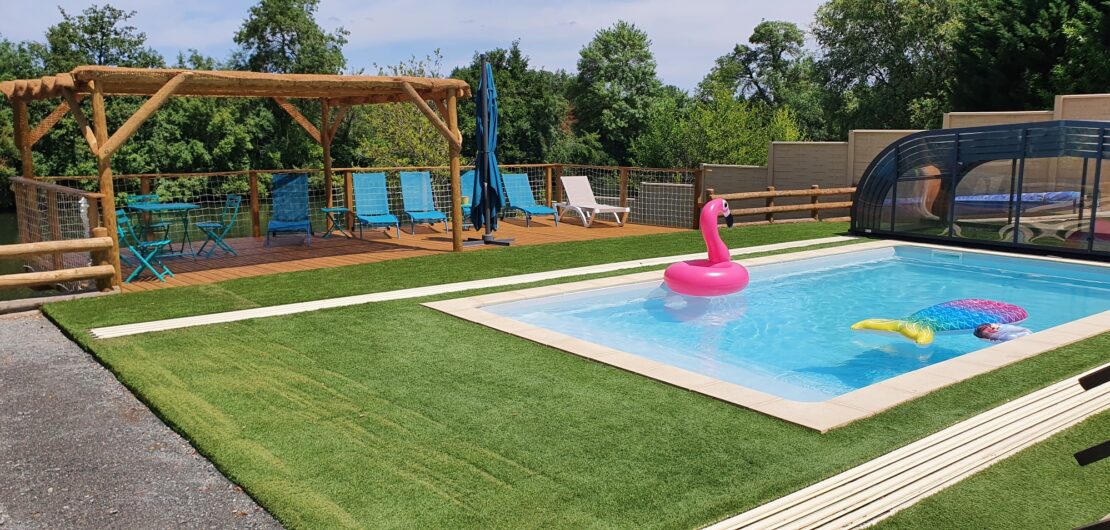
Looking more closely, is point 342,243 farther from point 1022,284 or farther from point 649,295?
point 1022,284

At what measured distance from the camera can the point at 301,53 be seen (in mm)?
45438

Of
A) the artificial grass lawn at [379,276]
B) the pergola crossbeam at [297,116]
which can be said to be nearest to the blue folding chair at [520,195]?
the artificial grass lawn at [379,276]

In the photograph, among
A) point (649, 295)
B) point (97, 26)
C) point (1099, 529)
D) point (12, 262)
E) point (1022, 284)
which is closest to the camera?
point (1099, 529)

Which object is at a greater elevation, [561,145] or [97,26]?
[97,26]

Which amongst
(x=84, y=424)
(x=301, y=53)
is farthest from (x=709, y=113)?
(x=84, y=424)

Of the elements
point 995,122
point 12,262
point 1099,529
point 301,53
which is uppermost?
point 301,53

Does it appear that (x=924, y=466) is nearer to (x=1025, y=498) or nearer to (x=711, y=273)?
(x=1025, y=498)

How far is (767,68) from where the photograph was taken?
179 feet

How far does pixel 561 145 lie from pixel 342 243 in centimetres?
3550

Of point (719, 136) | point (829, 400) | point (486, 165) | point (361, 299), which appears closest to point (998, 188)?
point (486, 165)

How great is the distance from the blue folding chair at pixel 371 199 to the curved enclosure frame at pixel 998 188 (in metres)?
7.67

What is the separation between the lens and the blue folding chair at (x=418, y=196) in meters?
12.8

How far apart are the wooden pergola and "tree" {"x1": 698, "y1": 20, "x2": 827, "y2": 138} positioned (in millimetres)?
43401

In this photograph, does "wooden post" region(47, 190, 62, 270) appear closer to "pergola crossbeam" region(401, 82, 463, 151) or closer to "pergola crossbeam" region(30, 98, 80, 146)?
"pergola crossbeam" region(30, 98, 80, 146)
